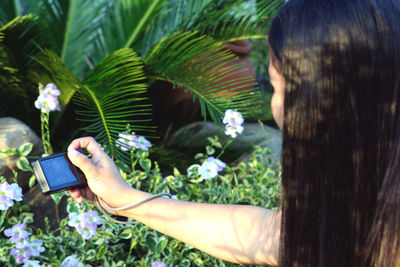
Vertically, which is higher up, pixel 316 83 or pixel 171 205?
pixel 316 83

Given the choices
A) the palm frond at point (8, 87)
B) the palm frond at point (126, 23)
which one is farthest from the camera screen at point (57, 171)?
the palm frond at point (126, 23)

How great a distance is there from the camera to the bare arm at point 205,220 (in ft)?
3.67

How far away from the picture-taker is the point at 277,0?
9.25ft

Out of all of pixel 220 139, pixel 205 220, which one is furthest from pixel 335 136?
pixel 220 139

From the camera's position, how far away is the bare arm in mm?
1117

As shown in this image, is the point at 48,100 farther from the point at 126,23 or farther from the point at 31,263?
the point at 126,23

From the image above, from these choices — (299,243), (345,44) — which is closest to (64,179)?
(299,243)

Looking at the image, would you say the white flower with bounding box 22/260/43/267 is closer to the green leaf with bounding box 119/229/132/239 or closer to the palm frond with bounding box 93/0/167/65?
the green leaf with bounding box 119/229/132/239

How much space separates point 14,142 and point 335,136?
1683 millimetres

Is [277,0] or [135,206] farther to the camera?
[277,0]

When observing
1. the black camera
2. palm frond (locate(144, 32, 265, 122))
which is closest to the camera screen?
the black camera

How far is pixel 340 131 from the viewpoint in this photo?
95 cm

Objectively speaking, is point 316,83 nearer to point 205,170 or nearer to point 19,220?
point 205,170

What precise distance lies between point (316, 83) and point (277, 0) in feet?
6.59
